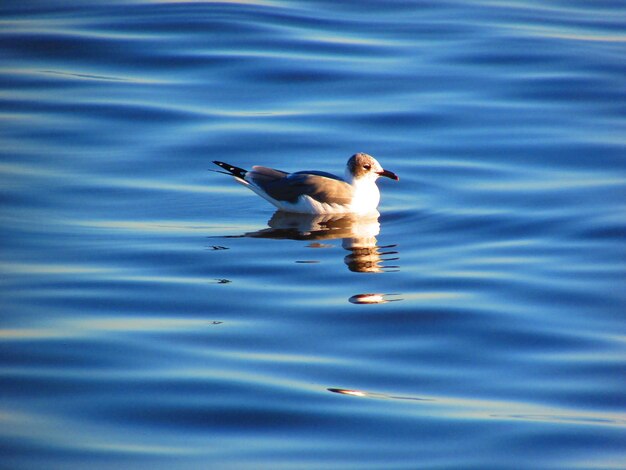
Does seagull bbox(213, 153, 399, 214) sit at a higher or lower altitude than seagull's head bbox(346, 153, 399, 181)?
lower

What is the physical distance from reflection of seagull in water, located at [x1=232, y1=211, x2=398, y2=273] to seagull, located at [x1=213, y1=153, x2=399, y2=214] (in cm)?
11

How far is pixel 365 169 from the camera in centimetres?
1209

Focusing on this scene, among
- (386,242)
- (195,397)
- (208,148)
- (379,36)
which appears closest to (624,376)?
(195,397)

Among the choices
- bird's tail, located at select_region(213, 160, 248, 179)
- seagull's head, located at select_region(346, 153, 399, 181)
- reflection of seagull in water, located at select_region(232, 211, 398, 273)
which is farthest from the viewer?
bird's tail, located at select_region(213, 160, 248, 179)

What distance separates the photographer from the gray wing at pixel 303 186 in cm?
1188

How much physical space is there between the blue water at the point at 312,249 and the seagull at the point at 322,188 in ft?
0.81

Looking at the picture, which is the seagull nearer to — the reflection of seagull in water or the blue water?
the reflection of seagull in water

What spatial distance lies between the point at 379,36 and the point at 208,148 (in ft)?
21.5

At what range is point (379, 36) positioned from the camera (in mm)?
19469

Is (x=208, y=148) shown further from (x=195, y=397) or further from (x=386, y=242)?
(x=195, y=397)

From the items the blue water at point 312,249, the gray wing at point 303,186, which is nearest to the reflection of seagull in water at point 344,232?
the blue water at point 312,249

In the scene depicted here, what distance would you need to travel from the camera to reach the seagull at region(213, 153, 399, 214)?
11906mm

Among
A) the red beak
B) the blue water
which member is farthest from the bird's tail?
the red beak

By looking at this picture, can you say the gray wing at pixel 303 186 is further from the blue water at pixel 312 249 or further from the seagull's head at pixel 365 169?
the blue water at pixel 312 249
